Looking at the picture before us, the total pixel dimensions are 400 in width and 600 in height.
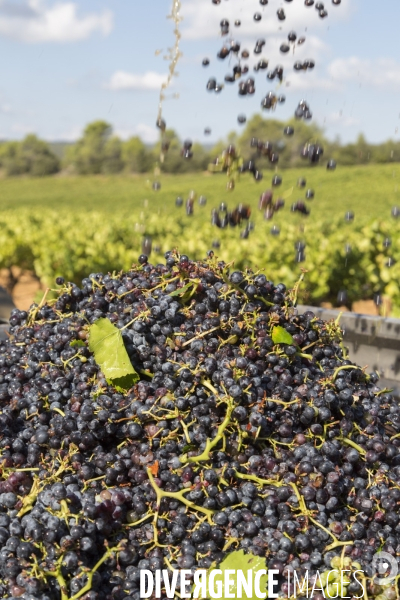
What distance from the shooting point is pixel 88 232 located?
10.2 metres

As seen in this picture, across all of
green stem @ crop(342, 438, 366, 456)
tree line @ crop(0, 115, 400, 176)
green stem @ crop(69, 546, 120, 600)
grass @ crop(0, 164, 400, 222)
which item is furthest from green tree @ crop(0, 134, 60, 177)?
green stem @ crop(69, 546, 120, 600)

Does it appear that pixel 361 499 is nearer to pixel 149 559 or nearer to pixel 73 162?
pixel 149 559

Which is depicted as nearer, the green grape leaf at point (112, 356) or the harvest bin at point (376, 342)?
the green grape leaf at point (112, 356)

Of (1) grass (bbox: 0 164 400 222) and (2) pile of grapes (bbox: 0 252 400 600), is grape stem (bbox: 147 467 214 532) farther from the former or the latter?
(1) grass (bbox: 0 164 400 222)

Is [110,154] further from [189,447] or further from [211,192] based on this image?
[189,447]

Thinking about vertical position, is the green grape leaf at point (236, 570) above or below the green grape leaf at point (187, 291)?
below

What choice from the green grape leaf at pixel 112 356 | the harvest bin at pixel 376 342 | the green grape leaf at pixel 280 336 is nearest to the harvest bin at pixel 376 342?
the harvest bin at pixel 376 342

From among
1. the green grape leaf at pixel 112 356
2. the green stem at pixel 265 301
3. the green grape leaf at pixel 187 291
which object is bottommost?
the green grape leaf at pixel 112 356

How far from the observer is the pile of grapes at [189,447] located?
1.29 meters

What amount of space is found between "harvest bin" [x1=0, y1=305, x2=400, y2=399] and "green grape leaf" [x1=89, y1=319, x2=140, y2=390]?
3.98 ft

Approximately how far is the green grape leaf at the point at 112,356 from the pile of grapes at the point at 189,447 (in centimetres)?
2

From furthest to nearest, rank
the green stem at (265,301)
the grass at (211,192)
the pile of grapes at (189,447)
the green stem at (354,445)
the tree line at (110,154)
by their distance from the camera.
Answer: the tree line at (110,154)
the grass at (211,192)
the green stem at (265,301)
the green stem at (354,445)
the pile of grapes at (189,447)

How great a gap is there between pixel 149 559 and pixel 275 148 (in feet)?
7.94

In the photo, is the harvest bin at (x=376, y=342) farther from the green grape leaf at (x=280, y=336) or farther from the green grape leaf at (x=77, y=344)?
the green grape leaf at (x=77, y=344)
